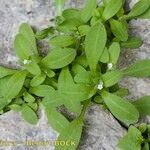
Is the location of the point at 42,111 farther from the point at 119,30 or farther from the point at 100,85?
the point at 119,30

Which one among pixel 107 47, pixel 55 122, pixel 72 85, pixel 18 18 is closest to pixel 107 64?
pixel 107 47

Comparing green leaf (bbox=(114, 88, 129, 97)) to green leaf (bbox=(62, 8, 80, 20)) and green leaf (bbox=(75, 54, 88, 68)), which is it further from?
green leaf (bbox=(62, 8, 80, 20))

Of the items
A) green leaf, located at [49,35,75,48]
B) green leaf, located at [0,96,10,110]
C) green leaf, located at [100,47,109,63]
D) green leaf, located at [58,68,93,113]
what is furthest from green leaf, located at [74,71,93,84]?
green leaf, located at [0,96,10,110]

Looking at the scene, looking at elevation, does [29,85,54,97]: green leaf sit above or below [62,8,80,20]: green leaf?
below

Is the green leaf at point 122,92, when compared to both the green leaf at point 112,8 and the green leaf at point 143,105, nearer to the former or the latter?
the green leaf at point 143,105

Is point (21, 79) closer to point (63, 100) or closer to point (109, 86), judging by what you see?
point (63, 100)

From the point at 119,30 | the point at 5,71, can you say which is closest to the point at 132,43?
the point at 119,30
